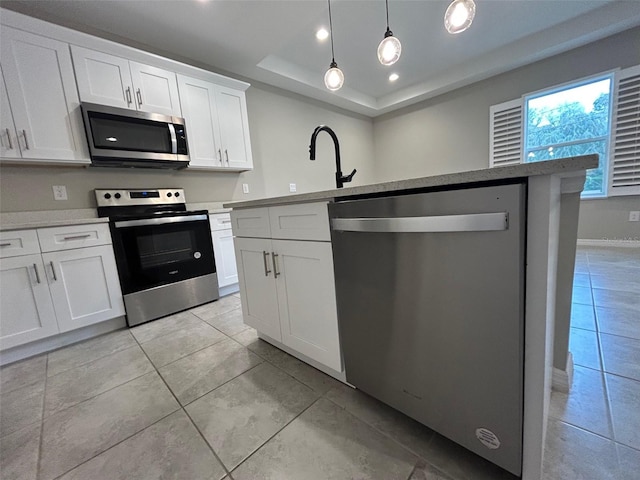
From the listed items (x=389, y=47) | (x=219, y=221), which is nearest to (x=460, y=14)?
(x=389, y=47)

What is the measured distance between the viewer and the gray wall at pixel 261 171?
1941 millimetres

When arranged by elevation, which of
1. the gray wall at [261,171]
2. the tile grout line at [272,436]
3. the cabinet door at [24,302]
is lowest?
the tile grout line at [272,436]

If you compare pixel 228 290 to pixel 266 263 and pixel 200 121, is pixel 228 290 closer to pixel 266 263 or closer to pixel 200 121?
pixel 266 263

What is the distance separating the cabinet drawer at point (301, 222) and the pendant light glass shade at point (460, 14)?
4.99 ft

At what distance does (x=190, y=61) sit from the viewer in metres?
2.71

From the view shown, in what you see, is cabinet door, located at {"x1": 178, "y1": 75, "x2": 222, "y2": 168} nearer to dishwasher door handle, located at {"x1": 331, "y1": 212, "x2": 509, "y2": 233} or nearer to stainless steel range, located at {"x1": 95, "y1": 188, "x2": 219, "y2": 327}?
stainless steel range, located at {"x1": 95, "y1": 188, "x2": 219, "y2": 327}

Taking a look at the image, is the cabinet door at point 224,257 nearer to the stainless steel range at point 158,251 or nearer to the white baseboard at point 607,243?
the stainless steel range at point 158,251

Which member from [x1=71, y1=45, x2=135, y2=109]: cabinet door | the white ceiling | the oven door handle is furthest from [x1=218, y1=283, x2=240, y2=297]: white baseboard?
the white ceiling

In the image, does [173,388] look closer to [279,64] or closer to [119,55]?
[119,55]

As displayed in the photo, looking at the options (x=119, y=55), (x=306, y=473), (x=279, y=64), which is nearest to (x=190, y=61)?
(x=119, y=55)

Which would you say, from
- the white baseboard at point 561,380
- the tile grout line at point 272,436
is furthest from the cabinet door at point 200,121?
the white baseboard at point 561,380

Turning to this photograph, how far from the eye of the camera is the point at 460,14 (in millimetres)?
1510

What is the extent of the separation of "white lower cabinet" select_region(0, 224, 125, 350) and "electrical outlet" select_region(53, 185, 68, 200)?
47 cm

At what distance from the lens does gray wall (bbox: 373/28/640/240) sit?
301 cm
